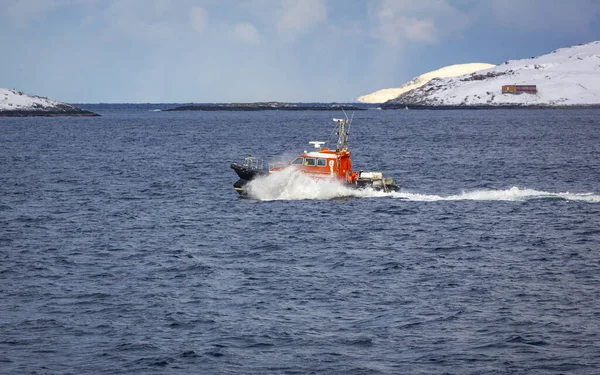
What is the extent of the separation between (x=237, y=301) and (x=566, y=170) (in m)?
46.8

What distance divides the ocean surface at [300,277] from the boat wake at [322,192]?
13cm

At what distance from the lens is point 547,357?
2356cm

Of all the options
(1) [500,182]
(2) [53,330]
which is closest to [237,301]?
(2) [53,330]

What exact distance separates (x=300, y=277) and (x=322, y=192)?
19.9 m

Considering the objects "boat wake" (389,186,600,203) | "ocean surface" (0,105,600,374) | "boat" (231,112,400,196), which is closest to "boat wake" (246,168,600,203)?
"boat wake" (389,186,600,203)

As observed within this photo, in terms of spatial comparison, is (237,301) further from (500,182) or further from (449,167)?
(449,167)

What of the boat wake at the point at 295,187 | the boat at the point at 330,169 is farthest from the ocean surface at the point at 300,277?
the boat at the point at 330,169

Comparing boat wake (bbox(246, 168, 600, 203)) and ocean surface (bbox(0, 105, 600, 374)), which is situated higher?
boat wake (bbox(246, 168, 600, 203))

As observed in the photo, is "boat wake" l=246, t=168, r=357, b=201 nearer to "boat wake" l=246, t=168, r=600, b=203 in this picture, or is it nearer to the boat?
"boat wake" l=246, t=168, r=600, b=203

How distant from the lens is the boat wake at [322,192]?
51.9 metres

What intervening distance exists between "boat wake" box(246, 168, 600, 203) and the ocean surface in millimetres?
127

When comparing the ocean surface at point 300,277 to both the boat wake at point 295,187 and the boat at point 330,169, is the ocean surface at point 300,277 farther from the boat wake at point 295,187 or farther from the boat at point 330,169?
the boat at point 330,169

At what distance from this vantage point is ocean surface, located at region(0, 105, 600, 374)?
2392 cm

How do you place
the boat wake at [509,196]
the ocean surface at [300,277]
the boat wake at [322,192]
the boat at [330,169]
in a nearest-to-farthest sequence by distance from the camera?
the ocean surface at [300,277], the boat wake at [509,196], the boat at [330,169], the boat wake at [322,192]
